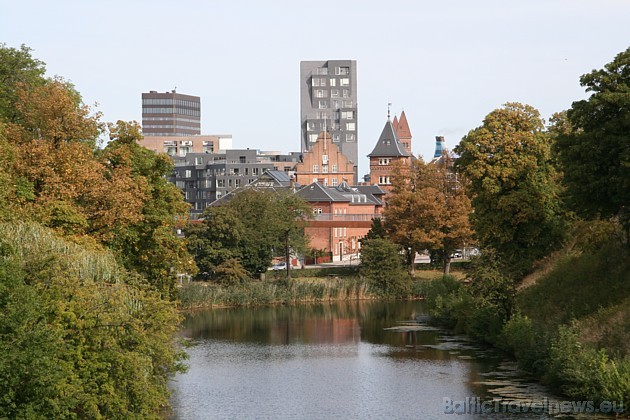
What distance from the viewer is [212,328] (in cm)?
6456

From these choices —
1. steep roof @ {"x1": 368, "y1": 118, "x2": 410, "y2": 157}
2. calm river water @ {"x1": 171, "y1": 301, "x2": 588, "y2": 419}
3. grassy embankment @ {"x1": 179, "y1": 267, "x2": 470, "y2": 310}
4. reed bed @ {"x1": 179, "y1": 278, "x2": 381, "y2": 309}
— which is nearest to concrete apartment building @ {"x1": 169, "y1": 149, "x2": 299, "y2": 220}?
steep roof @ {"x1": 368, "y1": 118, "x2": 410, "y2": 157}

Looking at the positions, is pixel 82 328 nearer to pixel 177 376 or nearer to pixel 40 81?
pixel 177 376

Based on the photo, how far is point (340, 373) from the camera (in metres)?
46.8

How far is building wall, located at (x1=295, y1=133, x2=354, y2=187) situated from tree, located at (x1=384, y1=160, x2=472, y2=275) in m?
68.7

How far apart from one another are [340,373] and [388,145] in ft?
396

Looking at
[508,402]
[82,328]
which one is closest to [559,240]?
[508,402]

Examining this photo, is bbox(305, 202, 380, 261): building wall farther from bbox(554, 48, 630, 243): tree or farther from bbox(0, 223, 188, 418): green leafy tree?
bbox(0, 223, 188, 418): green leafy tree

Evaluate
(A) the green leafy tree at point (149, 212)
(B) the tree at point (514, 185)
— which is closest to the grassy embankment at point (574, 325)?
(B) the tree at point (514, 185)

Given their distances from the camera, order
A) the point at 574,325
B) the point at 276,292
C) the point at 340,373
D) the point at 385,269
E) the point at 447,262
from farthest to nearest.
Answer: the point at 447,262 < the point at 385,269 < the point at 276,292 < the point at 340,373 < the point at 574,325

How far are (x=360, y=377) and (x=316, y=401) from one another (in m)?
6.05

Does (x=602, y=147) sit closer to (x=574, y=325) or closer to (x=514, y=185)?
(x=574, y=325)

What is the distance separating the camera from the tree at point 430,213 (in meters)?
86.5

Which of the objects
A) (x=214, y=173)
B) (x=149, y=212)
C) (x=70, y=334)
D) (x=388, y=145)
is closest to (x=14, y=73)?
(x=149, y=212)

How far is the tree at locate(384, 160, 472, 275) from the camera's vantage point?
86.5 metres
